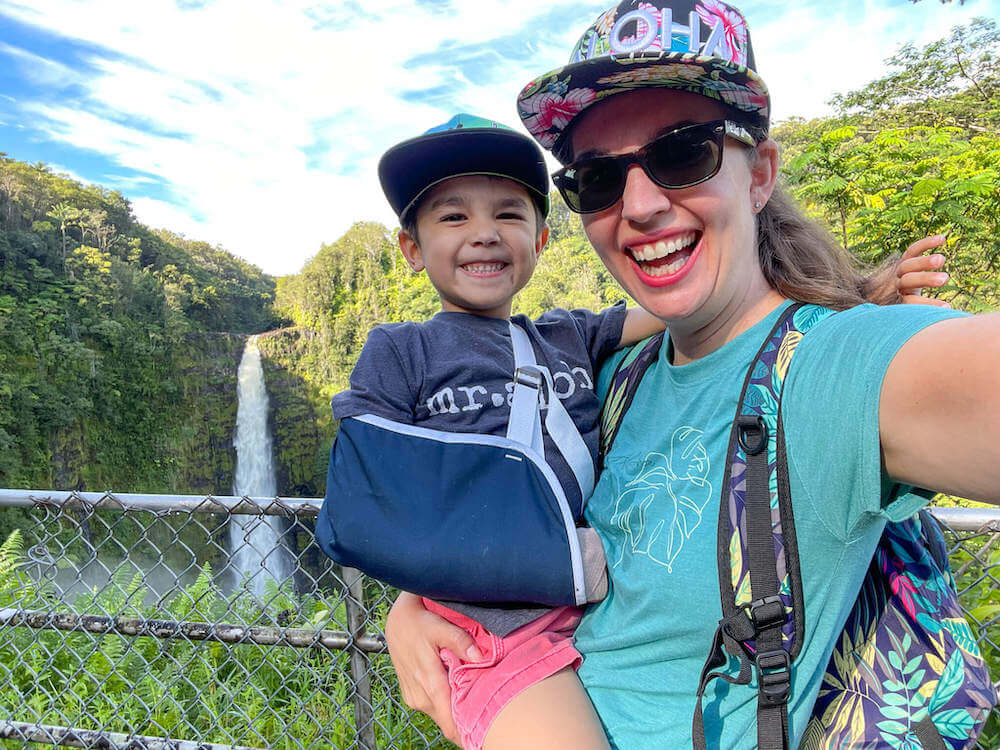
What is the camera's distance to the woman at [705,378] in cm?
70

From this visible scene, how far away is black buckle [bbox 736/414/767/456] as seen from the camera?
0.81 m

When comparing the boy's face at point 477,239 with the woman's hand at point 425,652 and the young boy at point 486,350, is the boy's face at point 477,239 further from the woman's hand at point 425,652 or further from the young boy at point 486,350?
the woman's hand at point 425,652

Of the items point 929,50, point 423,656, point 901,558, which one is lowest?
point 423,656

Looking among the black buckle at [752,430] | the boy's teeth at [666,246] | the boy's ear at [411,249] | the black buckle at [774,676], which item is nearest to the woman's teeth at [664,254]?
the boy's teeth at [666,246]

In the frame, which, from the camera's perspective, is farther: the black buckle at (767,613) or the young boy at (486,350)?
the young boy at (486,350)

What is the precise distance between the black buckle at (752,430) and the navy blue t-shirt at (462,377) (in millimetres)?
439

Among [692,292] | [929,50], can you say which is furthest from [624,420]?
[929,50]

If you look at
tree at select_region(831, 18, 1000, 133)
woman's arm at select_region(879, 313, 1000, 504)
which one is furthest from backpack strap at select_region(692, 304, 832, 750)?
tree at select_region(831, 18, 1000, 133)

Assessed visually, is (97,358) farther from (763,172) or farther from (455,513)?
(763,172)

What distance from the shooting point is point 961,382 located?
636 millimetres

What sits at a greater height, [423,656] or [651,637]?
[651,637]

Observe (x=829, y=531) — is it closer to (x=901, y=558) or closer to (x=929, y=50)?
(x=901, y=558)

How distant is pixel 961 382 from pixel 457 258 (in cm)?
107

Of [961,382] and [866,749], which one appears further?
[866,749]
